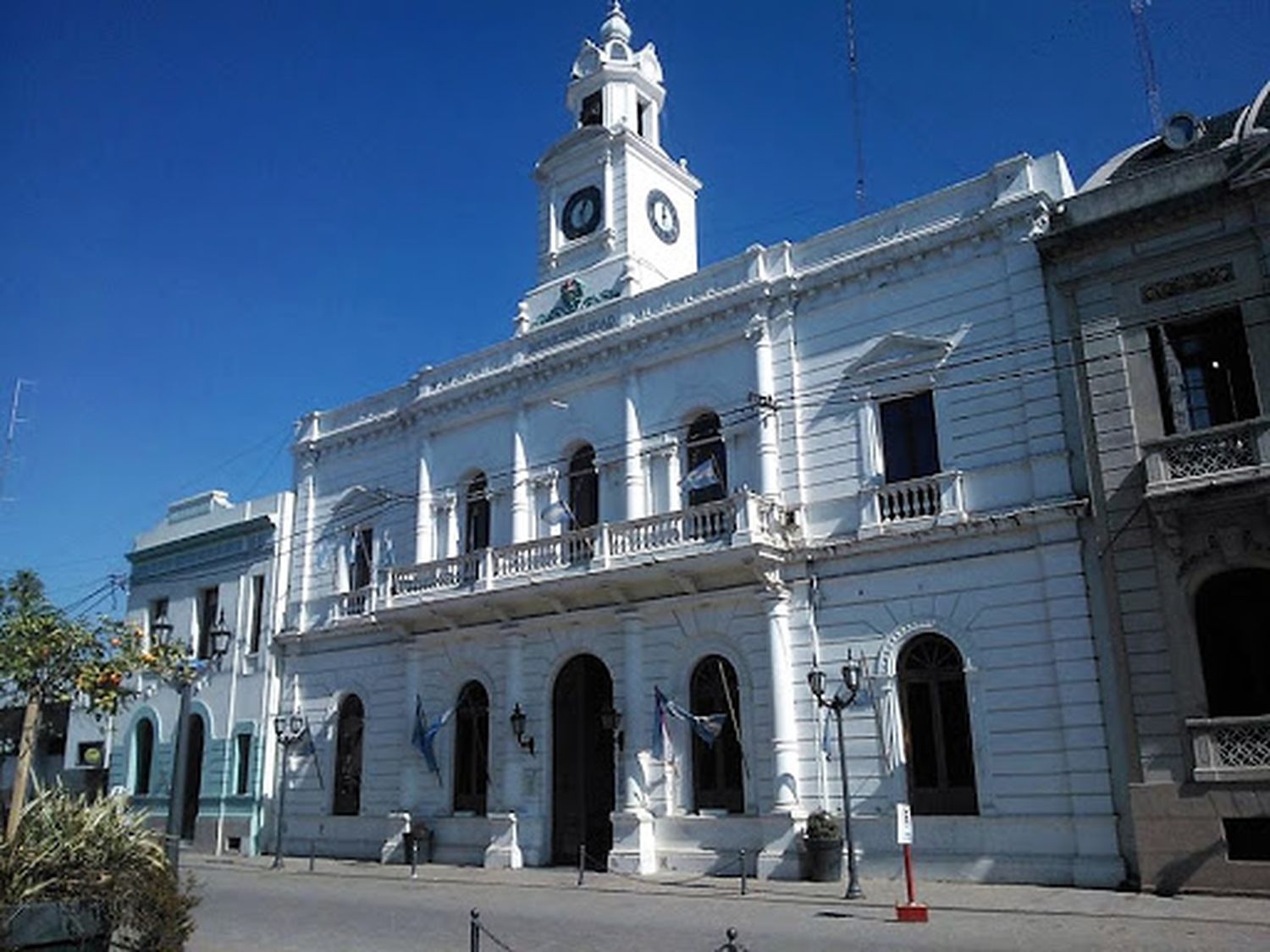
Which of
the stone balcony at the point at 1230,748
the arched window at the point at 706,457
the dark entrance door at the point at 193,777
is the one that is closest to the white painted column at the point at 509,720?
the arched window at the point at 706,457

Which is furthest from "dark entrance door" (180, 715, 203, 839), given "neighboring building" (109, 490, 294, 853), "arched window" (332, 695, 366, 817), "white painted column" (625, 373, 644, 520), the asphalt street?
"white painted column" (625, 373, 644, 520)

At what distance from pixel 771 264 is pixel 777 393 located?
2.87 meters

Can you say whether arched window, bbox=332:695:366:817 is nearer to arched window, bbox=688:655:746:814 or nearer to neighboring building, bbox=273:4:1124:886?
neighboring building, bbox=273:4:1124:886

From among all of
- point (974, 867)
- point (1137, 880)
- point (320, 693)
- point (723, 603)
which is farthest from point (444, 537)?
point (1137, 880)

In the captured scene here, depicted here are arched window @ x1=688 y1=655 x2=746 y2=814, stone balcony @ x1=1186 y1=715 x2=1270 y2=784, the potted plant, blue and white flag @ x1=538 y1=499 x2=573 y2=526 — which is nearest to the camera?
stone balcony @ x1=1186 y1=715 x2=1270 y2=784

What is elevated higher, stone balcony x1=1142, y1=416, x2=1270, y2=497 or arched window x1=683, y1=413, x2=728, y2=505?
arched window x1=683, y1=413, x2=728, y2=505

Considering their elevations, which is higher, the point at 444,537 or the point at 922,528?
the point at 444,537

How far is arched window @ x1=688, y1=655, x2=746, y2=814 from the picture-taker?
20388 mm

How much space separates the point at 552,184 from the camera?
95.1 feet

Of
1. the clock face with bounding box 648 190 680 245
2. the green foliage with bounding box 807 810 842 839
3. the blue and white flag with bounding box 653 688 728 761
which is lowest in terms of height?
the green foliage with bounding box 807 810 842 839

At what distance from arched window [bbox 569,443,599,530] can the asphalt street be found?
8077 mm

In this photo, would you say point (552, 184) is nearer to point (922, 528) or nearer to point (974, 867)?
point (922, 528)

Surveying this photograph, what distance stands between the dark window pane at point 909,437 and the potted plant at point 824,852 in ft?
20.7

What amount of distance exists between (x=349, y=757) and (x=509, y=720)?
250 inches
